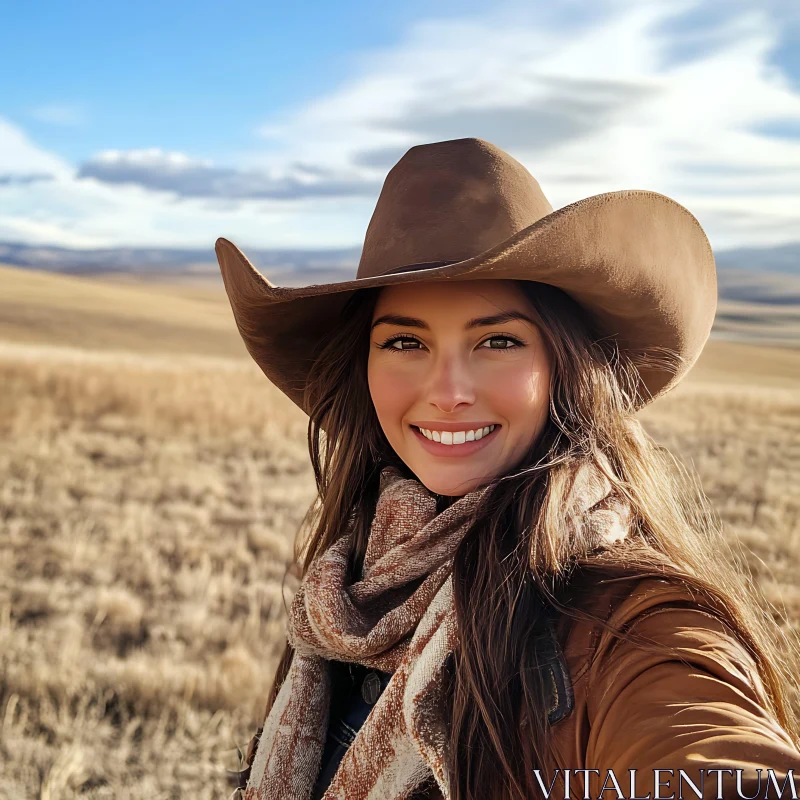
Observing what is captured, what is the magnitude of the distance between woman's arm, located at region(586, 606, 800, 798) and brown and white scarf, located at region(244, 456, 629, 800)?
0.91 ft

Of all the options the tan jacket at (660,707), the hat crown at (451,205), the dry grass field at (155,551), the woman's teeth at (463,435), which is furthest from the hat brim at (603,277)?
the dry grass field at (155,551)

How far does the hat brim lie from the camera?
59.6 inches

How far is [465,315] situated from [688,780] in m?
0.99

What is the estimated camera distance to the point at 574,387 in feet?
5.72

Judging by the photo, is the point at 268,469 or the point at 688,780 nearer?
the point at 688,780

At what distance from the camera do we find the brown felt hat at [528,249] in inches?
60.6

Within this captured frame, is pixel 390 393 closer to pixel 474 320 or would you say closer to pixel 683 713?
pixel 474 320

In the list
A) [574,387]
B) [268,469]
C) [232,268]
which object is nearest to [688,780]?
[574,387]

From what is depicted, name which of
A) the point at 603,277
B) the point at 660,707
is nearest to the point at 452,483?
the point at 603,277

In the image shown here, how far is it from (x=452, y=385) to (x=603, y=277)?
1.31 feet

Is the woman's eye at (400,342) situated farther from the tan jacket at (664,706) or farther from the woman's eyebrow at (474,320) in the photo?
the tan jacket at (664,706)

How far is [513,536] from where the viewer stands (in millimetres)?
1576

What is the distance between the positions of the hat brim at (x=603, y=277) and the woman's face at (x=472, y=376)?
0.27 ft

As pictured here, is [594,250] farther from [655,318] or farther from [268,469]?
[268,469]
